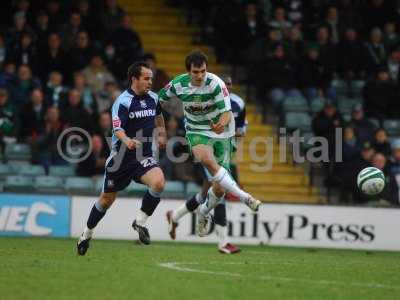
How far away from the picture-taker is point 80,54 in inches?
796

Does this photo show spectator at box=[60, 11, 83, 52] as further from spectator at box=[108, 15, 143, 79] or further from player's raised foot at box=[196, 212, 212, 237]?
player's raised foot at box=[196, 212, 212, 237]

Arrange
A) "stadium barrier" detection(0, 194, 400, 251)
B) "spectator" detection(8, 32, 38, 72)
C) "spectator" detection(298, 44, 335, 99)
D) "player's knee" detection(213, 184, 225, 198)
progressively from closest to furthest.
Result: "player's knee" detection(213, 184, 225, 198)
"stadium barrier" detection(0, 194, 400, 251)
"spectator" detection(8, 32, 38, 72)
"spectator" detection(298, 44, 335, 99)

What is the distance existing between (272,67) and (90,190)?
532cm

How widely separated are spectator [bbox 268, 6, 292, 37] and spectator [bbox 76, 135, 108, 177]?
18.7 feet

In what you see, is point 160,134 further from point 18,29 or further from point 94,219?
point 18,29

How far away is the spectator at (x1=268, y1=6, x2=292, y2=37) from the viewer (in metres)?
22.7

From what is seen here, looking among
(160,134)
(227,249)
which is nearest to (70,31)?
(227,249)

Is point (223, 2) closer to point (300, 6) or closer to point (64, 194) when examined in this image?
point (300, 6)

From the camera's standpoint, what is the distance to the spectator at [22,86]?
19.3 meters

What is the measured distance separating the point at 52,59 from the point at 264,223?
17.5 feet

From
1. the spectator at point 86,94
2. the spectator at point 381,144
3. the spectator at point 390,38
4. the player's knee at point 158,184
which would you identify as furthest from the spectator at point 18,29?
the player's knee at point 158,184

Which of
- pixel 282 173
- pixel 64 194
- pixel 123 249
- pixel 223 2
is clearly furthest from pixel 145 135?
pixel 223 2

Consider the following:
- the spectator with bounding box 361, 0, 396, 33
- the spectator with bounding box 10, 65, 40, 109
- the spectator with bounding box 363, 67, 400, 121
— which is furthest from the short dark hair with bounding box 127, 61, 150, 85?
the spectator with bounding box 361, 0, 396, 33

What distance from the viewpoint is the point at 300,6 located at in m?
23.9
